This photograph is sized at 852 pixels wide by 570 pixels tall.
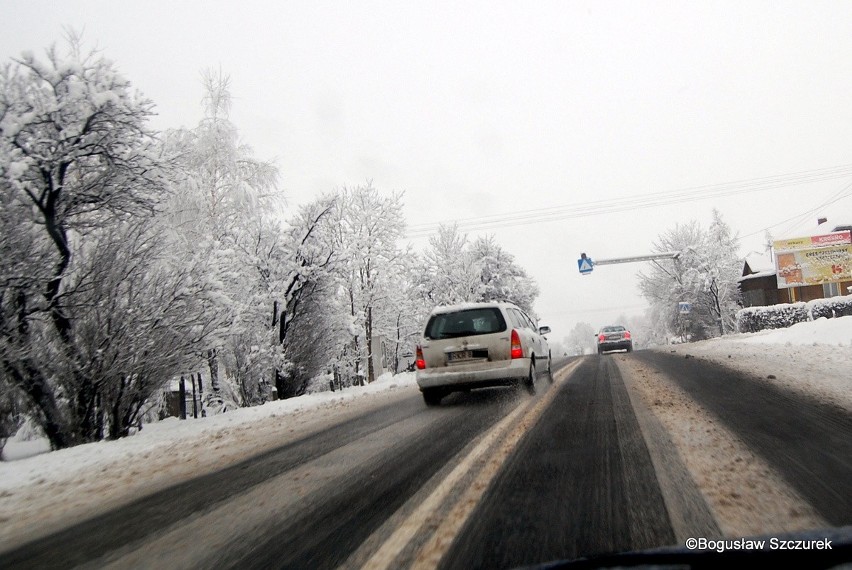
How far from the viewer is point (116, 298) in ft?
27.6

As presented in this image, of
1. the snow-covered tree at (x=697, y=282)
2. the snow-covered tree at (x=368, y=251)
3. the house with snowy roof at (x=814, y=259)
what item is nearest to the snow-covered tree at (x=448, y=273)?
the snow-covered tree at (x=368, y=251)

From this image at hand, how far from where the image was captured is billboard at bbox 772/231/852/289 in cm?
3991

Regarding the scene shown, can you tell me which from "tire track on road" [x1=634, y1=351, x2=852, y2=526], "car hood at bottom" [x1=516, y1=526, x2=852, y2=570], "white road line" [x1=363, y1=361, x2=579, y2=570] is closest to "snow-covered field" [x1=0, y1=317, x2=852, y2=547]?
"tire track on road" [x1=634, y1=351, x2=852, y2=526]

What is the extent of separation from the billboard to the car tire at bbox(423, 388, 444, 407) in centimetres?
4179

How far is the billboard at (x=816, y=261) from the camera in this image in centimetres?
3991

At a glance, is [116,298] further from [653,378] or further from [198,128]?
[198,128]

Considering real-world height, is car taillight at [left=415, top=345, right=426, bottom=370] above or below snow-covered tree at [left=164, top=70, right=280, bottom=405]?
below

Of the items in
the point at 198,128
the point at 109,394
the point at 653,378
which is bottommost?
the point at 653,378

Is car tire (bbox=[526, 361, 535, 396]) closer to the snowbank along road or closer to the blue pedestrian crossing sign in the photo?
the snowbank along road

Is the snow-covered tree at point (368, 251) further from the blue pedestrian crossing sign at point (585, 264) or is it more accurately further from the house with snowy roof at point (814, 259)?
the house with snowy roof at point (814, 259)

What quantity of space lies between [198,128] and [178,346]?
17.5 m

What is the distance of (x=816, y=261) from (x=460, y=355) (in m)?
43.6

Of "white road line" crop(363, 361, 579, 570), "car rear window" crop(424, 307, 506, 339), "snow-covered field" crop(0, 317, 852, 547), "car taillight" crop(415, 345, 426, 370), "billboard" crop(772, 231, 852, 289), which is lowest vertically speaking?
"snow-covered field" crop(0, 317, 852, 547)

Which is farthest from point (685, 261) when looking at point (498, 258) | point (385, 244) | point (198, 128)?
point (198, 128)
